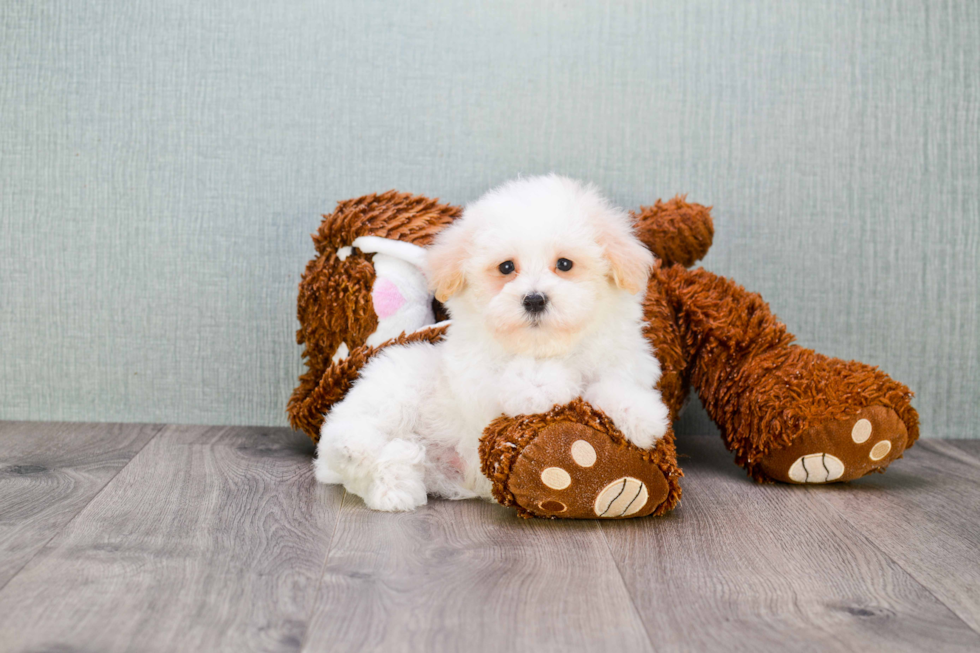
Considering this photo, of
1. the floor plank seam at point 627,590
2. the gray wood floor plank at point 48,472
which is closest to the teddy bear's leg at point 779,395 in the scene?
the floor plank seam at point 627,590

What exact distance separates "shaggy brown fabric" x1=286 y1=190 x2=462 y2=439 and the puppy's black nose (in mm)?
456

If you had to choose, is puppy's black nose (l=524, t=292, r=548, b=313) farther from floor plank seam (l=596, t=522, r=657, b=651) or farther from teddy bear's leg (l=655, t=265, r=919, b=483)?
teddy bear's leg (l=655, t=265, r=919, b=483)

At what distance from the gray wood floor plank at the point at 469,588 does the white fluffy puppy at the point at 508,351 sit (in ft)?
0.29

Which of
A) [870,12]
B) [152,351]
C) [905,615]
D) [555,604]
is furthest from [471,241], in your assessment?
[870,12]

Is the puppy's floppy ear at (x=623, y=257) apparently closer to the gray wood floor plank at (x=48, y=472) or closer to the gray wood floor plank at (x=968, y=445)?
the gray wood floor plank at (x=48, y=472)

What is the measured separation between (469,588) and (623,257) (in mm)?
507

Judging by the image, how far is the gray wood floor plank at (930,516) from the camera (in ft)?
3.29

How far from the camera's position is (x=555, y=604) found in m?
0.91

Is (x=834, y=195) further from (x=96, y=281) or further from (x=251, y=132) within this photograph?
(x=96, y=281)

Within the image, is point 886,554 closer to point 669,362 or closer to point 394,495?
point 669,362

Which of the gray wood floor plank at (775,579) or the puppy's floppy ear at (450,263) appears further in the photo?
the puppy's floppy ear at (450,263)

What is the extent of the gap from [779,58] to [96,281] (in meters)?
1.51

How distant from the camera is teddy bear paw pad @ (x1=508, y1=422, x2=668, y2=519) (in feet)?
3.68

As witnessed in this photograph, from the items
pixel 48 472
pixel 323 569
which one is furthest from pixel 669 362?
pixel 48 472
